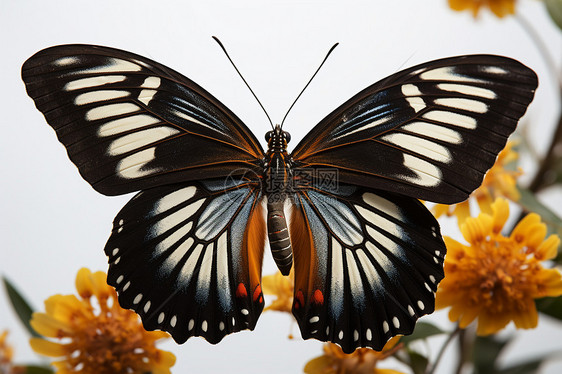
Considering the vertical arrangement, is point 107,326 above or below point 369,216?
below

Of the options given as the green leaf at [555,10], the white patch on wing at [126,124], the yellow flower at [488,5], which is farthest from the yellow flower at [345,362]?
the yellow flower at [488,5]

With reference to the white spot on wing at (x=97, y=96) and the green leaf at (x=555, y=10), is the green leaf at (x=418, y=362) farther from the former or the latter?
the green leaf at (x=555, y=10)

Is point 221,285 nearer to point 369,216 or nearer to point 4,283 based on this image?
point 369,216

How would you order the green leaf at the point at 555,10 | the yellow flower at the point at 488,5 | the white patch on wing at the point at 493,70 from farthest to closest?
the yellow flower at the point at 488,5, the green leaf at the point at 555,10, the white patch on wing at the point at 493,70

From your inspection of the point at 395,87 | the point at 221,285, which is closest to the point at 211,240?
the point at 221,285

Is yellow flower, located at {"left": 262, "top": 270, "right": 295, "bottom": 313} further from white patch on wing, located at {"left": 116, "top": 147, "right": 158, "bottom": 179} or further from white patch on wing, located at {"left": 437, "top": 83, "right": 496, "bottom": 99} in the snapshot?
white patch on wing, located at {"left": 437, "top": 83, "right": 496, "bottom": 99}

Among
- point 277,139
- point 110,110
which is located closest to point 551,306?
point 277,139
